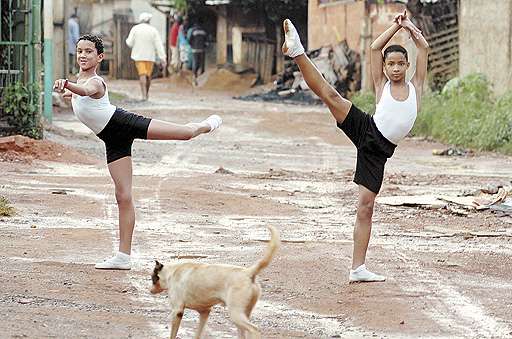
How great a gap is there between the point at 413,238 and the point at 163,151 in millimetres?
8167

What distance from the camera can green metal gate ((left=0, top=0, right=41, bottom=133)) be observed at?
1623 centimetres

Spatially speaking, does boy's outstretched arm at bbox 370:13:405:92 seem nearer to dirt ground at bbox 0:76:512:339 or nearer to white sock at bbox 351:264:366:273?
white sock at bbox 351:264:366:273

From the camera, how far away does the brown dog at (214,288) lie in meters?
5.46

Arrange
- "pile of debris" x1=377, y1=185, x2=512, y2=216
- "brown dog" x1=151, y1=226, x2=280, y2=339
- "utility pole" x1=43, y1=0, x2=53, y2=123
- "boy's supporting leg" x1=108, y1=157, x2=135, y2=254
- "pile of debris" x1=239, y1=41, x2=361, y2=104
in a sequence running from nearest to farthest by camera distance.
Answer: "brown dog" x1=151, y1=226, x2=280, y2=339 → "boy's supporting leg" x1=108, y1=157, x2=135, y2=254 → "pile of debris" x1=377, y1=185, x2=512, y2=216 → "utility pole" x1=43, y1=0, x2=53, y2=123 → "pile of debris" x1=239, y1=41, x2=361, y2=104

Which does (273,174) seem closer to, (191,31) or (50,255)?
(50,255)

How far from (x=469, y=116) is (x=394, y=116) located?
11.9 m

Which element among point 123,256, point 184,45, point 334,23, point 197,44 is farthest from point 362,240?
point 184,45

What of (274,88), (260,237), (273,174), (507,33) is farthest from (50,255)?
(274,88)

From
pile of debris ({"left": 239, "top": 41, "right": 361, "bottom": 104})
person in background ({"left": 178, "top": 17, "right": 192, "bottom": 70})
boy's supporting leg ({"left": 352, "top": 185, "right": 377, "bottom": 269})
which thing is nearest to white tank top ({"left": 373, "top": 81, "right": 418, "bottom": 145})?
boy's supporting leg ({"left": 352, "top": 185, "right": 377, "bottom": 269})

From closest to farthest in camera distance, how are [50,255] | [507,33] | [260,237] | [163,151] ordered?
[50,255]
[260,237]
[163,151]
[507,33]

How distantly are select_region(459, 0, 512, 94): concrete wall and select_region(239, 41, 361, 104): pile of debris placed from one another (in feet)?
23.0

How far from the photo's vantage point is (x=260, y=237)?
932cm

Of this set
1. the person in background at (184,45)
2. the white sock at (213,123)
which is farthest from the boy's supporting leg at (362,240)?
the person in background at (184,45)

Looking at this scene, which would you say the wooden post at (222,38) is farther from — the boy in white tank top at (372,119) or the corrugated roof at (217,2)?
the boy in white tank top at (372,119)
